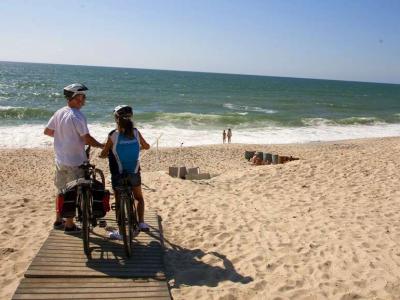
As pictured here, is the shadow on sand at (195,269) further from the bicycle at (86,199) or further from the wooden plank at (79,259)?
the bicycle at (86,199)

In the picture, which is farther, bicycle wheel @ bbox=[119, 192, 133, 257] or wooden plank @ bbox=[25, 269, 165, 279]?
bicycle wheel @ bbox=[119, 192, 133, 257]

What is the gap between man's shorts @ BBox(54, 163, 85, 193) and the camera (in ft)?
16.0

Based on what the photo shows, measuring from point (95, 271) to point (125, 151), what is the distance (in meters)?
1.28

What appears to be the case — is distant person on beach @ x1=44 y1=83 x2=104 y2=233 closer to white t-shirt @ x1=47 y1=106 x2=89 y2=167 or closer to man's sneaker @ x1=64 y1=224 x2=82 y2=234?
white t-shirt @ x1=47 y1=106 x2=89 y2=167

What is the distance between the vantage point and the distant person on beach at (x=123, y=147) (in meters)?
4.48

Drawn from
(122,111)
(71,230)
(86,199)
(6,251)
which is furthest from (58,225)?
(122,111)

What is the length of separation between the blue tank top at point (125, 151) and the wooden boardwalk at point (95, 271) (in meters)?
0.99

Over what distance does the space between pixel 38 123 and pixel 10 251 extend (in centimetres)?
2305

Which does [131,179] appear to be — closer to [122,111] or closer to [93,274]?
[122,111]

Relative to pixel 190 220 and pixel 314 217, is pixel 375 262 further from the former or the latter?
pixel 190 220

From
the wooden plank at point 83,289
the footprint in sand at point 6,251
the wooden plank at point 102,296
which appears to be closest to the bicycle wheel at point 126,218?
the wooden plank at point 83,289

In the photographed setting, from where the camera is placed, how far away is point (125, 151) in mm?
4574

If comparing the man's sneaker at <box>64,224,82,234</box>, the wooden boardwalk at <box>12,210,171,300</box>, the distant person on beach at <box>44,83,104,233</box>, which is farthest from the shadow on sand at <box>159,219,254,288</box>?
the distant person on beach at <box>44,83,104,233</box>

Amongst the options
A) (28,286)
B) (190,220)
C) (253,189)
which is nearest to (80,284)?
(28,286)
